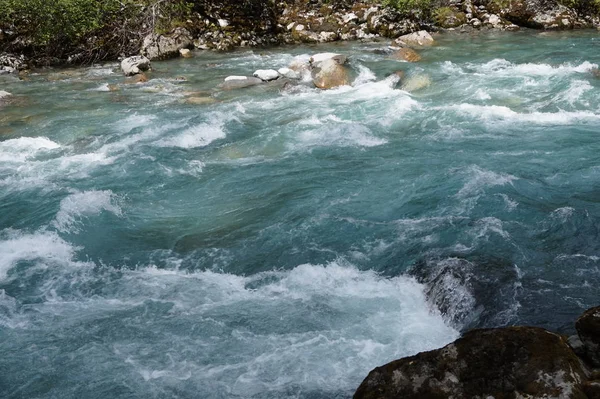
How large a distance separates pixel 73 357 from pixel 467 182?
21.5 feet

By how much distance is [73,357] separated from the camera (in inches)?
242

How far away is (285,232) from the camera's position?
848cm

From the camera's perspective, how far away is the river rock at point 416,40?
21.5 metres

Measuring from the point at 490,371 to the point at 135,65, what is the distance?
17.7 meters

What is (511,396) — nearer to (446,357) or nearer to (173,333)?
(446,357)

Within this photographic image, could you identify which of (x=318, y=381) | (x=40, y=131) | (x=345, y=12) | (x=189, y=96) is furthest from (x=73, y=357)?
(x=345, y=12)

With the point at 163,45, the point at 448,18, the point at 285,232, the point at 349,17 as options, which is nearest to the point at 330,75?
the point at 163,45

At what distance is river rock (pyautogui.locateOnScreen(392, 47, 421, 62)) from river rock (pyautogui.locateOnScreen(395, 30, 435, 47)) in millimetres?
2307

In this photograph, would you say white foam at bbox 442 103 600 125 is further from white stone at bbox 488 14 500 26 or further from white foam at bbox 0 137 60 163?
white stone at bbox 488 14 500 26

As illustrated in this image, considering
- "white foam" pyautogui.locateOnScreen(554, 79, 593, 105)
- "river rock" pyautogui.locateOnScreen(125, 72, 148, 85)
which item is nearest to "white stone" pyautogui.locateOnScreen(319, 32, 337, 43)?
"river rock" pyautogui.locateOnScreen(125, 72, 148, 85)

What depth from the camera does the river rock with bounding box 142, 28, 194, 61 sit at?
21.8 metres

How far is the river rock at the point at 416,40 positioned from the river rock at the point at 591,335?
59.4 ft

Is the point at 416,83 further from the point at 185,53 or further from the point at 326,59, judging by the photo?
the point at 185,53

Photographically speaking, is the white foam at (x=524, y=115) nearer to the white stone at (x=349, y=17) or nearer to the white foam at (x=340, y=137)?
the white foam at (x=340, y=137)
